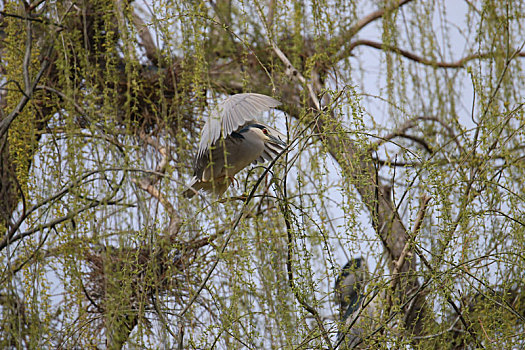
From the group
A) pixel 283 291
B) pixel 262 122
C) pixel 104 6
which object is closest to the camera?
pixel 283 291

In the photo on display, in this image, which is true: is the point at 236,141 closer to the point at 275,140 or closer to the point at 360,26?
the point at 275,140

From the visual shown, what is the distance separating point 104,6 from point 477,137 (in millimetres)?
1057

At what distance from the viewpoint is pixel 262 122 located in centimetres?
214

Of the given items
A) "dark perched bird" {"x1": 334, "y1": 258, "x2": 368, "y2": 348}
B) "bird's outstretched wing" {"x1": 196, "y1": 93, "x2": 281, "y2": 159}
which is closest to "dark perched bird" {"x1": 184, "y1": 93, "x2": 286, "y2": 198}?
"bird's outstretched wing" {"x1": 196, "y1": 93, "x2": 281, "y2": 159}

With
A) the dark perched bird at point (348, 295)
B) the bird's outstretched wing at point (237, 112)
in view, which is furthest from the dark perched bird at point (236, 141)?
the dark perched bird at point (348, 295)

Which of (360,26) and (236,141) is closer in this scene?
(236,141)

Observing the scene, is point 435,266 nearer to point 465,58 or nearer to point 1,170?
→ point 1,170

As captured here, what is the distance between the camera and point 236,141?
6.61 ft

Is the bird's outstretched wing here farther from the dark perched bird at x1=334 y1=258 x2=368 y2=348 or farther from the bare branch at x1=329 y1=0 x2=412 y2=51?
the bare branch at x1=329 y1=0 x2=412 y2=51

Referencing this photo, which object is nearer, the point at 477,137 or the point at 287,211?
the point at 287,211

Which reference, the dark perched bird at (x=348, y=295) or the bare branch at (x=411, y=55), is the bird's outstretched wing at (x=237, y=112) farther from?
the bare branch at (x=411, y=55)

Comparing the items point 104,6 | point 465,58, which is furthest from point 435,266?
point 465,58

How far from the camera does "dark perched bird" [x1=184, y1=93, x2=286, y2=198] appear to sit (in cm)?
175

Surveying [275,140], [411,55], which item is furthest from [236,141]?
[411,55]
